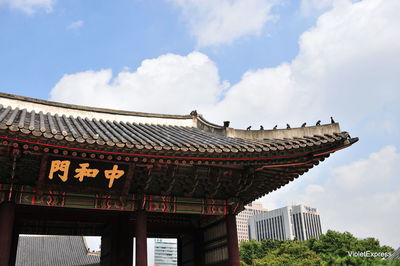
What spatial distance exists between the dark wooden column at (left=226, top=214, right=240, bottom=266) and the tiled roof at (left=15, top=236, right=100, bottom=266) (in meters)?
25.7

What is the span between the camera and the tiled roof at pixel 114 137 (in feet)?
29.6

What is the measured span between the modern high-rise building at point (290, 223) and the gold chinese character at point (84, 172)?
5246 inches

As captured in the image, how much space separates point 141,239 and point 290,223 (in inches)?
5346

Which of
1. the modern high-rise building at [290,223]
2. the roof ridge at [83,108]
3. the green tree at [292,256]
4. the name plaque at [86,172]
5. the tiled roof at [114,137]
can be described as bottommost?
the green tree at [292,256]

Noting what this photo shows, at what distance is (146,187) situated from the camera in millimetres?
11445

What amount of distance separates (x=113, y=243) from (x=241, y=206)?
532 centimetres

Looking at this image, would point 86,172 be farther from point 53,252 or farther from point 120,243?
point 53,252

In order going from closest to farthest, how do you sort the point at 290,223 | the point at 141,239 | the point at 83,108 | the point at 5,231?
the point at 5,231 < the point at 141,239 < the point at 83,108 < the point at 290,223

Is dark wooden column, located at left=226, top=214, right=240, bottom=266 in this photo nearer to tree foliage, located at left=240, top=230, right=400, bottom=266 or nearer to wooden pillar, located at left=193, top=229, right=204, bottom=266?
wooden pillar, located at left=193, top=229, right=204, bottom=266

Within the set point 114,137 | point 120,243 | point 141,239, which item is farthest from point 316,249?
point 114,137

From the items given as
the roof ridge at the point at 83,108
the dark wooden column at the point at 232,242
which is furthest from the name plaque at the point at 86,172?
the roof ridge at the point at 83,108

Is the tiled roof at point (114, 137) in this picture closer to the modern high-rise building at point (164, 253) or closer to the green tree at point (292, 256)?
the green tree at point (292, 256)

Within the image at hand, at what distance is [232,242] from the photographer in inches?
491

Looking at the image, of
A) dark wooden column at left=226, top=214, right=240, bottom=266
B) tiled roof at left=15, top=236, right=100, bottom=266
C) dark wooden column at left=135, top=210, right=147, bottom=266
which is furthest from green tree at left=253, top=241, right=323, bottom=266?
dark wooden column at left=135, top=210, right=147, bottom=266
